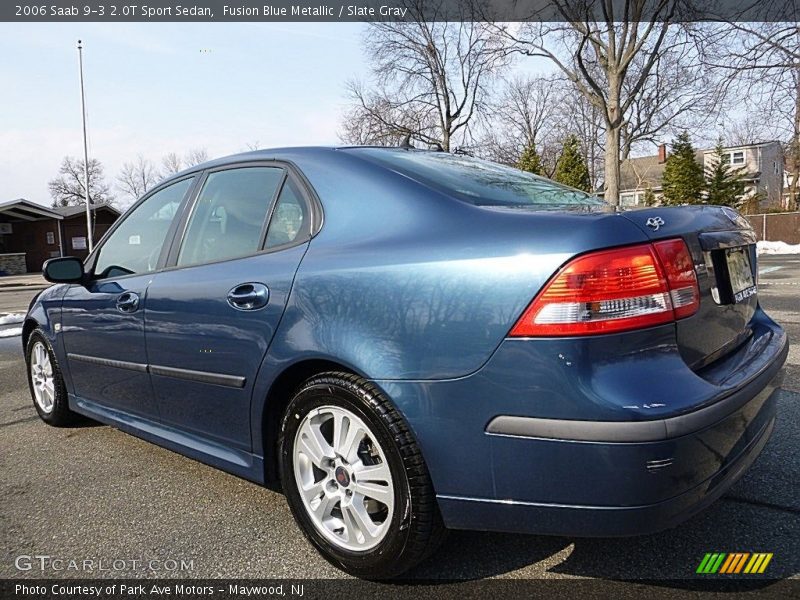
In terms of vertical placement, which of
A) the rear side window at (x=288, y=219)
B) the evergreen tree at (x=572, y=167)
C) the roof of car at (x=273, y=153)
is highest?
A: the evergreen tree at (x=572, y=167)

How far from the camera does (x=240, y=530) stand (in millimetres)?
2568

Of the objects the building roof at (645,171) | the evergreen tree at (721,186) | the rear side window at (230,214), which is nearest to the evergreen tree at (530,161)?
the evergreen tree at (721,186)

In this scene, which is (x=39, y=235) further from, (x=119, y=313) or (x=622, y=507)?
(x=622, y=507)

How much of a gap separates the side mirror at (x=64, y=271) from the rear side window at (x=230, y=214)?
93 centimetres

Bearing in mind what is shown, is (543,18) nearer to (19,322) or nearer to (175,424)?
(19,322)

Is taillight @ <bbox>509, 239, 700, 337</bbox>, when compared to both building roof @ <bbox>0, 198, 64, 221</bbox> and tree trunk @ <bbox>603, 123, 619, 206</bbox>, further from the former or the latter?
building roof @ <bbox>0, 198, 64, 221</bbox>

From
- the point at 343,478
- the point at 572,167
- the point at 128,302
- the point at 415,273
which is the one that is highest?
the point at 572,167

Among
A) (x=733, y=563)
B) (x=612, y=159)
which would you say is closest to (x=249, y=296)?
(x=733, y=563)

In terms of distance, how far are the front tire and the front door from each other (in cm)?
111

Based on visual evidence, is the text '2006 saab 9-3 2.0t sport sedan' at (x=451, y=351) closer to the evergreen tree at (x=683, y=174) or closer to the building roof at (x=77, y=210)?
the building roof at (x=77, y=210)

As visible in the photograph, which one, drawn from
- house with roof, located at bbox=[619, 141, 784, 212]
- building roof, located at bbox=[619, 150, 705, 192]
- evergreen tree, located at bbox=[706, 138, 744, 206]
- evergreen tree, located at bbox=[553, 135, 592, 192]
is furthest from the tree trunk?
building roof, located at bbox=[619, 150, 705, 192]

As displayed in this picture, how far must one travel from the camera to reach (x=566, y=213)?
77.4 inches

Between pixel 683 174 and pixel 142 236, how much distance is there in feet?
135

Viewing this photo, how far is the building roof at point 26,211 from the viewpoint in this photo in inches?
1223
